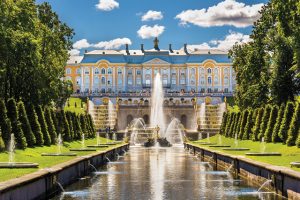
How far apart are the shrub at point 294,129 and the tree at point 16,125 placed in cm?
1339

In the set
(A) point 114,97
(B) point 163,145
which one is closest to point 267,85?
(B) point 163,145

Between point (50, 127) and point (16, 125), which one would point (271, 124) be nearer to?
point (50, 127)

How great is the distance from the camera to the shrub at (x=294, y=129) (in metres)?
29.2

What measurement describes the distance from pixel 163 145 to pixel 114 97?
64.4 metres

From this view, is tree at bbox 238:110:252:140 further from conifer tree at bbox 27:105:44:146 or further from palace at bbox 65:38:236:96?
palace at bbox 65:38:236:96

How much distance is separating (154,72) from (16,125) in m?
115

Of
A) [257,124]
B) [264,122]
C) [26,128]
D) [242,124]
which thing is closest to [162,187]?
[26,128]

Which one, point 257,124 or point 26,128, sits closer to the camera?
point 26,128

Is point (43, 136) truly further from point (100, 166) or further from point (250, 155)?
point (250, 155)

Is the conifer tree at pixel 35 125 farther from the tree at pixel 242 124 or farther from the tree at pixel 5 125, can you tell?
the tree at pixel 242 124

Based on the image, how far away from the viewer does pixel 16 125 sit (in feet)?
93.0

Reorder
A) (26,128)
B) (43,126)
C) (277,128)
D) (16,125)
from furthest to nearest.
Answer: (277,128) < (43,126) < (26,128) < (16,125)

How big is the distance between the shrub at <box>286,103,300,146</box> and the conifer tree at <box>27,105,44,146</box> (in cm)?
1350

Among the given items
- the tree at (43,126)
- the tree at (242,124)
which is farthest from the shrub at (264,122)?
the tree at (43,126)
